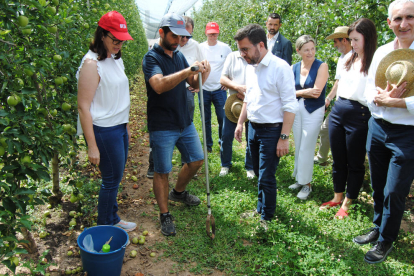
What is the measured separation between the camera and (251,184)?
4359 mm

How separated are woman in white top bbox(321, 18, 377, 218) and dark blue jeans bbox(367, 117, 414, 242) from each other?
15.4 inches

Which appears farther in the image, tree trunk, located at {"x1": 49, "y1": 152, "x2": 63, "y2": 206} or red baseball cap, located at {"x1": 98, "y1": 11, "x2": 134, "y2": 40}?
tree trunk, located at {"x1": 49, "y1": 152, "x2": 63, "y2": 206}

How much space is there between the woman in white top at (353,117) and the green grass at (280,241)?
0.31m

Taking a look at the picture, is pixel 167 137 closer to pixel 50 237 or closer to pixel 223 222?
pixel 223 222

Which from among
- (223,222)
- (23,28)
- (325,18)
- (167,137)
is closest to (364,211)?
(223,222)

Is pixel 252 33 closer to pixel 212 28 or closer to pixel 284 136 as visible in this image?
pixel 284 136

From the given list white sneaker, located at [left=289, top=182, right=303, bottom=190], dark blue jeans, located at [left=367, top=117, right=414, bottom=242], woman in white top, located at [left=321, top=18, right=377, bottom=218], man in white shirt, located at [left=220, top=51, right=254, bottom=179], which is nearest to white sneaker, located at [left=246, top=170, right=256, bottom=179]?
man in white shirt, located at [left=220, top=51, right=254, bottom=179]

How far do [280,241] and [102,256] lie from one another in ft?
5.28

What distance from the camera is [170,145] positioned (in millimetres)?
3176

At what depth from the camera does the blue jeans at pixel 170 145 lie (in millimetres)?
3139

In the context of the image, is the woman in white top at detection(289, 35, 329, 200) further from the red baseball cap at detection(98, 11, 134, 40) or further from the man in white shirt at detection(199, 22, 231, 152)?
the red baseball cap at detection(98, 11, 134, 40)

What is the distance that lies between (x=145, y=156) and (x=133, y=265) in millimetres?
3002

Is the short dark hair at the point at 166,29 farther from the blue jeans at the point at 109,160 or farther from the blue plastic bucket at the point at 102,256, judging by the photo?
the blue plastic bucket at the point at 102,256

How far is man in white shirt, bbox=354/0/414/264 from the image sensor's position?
2.50 m
